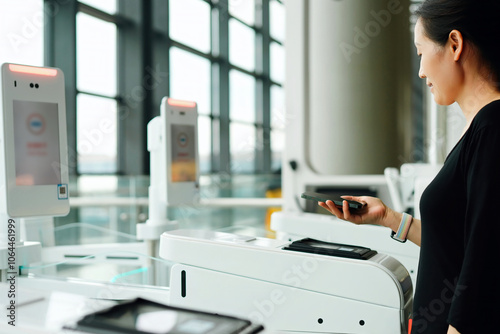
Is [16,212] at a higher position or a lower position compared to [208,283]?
higher

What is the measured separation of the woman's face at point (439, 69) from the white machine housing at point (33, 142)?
0.92 m

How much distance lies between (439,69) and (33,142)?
993 mm

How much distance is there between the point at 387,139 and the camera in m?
3.21

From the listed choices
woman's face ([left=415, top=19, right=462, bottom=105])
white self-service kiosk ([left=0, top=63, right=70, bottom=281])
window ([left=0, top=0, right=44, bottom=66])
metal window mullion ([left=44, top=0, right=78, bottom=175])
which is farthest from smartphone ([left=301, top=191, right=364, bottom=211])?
metal window mullion ([left=44, top=0, right=78, bottom=175])

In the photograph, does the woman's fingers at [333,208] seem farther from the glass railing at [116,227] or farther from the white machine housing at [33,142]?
the white machine housing at [33,142]

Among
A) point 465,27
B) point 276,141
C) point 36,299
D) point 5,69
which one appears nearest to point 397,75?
point 465,27

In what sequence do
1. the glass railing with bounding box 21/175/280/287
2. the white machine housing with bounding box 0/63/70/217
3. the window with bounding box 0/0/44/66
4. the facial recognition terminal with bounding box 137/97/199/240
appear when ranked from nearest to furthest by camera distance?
the white machine housing with bounding box 0/63/70/217 < the glass railing with bounding box 21/175/280/287 < the facial recognition terminal with bounding box 137/97/199/240 < the window with bounding box 0/0/44/66

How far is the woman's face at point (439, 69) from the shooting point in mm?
1137

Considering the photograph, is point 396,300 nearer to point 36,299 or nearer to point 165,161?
point 36,299

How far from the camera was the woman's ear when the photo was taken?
1.10 meters

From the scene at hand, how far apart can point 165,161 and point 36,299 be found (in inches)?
35.2

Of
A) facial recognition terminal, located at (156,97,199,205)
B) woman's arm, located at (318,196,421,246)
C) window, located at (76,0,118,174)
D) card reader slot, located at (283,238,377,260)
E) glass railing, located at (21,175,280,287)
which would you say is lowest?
glass railing, located at (21,175,280,287)

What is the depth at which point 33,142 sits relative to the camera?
1.39 metres

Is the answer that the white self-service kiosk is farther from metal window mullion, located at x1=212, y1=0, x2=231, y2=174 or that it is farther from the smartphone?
metal window mullion, located at x1=212, y1=0, x2=231, y2=174
